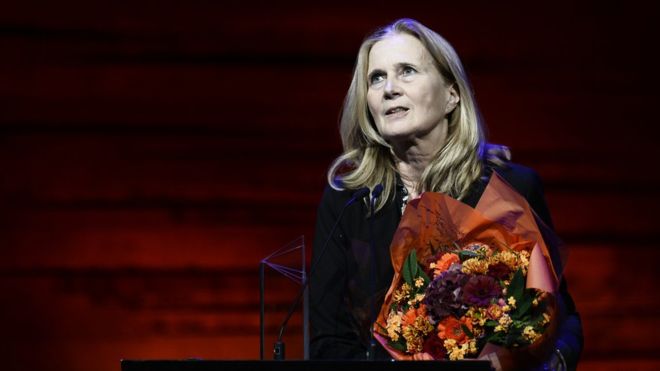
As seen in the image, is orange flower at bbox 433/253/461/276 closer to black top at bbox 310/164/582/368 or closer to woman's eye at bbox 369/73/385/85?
black top at bbox 310/164/582/368

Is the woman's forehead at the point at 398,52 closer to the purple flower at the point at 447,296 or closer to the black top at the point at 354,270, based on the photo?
the black top at the point at 354,270

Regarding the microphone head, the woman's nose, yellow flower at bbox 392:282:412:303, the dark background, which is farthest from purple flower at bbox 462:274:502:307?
the dark background

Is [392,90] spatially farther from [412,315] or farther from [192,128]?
[192,128]

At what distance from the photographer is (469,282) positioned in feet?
5.42

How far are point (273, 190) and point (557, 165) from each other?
1.10 meters

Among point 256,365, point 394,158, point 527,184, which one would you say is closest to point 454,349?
point 256,365

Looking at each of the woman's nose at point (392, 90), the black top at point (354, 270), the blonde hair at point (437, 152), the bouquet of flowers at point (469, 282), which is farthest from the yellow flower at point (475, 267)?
the woman's nose at point (392, 90)

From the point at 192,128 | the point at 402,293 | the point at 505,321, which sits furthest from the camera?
the point at 192,128

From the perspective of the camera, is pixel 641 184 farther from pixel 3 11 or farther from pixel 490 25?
pixel 3 11

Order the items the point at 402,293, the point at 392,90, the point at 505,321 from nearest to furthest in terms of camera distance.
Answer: the point at 505,321 < the point at 402,293 < the point at 392,90

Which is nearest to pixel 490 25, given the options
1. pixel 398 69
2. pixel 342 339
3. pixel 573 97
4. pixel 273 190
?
pixel 573 97

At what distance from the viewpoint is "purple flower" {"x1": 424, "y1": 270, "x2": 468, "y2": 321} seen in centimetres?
166

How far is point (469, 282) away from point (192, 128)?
1.95 meters

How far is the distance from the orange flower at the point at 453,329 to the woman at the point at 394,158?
48 cm
